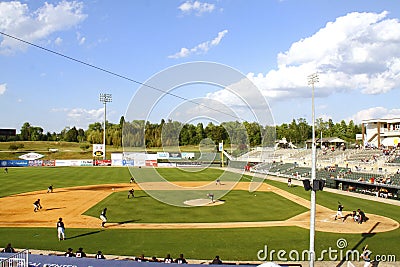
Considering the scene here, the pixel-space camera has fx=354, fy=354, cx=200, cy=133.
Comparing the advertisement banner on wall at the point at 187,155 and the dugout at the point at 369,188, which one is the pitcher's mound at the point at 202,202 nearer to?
the dugout at the point at 369,188

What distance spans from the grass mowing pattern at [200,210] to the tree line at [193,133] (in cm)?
578

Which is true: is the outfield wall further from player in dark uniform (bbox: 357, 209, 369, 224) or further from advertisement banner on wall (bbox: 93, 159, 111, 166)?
advertisement banner on wall (bbox: 93, 159, 111, 166)

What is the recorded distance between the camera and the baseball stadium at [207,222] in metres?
18.5

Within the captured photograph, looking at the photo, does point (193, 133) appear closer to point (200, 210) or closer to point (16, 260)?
point (200, 210)

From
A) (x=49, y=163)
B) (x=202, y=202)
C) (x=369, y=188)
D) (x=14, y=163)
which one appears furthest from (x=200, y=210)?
(x=14, y=163)

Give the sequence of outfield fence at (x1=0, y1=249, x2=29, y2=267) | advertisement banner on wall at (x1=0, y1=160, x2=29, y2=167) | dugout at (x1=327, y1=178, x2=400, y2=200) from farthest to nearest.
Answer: advertisement banner on wall at (x1=0, y1=160, x2=29, y2=167), dugout at (x1=327, y1=178, x2=400, y2=200), outfield fence at (x1=0, y1=249, x2=29, y2=267)

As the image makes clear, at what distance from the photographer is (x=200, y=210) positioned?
30.3 meters

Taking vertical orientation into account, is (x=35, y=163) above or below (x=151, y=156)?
below

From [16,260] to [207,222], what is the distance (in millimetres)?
14882

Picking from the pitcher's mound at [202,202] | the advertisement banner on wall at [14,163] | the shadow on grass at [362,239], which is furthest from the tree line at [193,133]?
the advertisement banner on wall at [14,163]

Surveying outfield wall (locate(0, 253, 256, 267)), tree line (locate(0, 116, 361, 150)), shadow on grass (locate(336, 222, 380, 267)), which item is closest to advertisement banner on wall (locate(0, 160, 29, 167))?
tree line (locate(0, 116, 361, 150))

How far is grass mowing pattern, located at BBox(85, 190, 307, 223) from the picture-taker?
27234 millimetres

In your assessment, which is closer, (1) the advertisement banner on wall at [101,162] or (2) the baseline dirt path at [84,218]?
(2) the baseline dirt path at [84,218]

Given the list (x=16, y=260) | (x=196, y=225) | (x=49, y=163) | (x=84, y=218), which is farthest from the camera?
(x=49, y=163)
